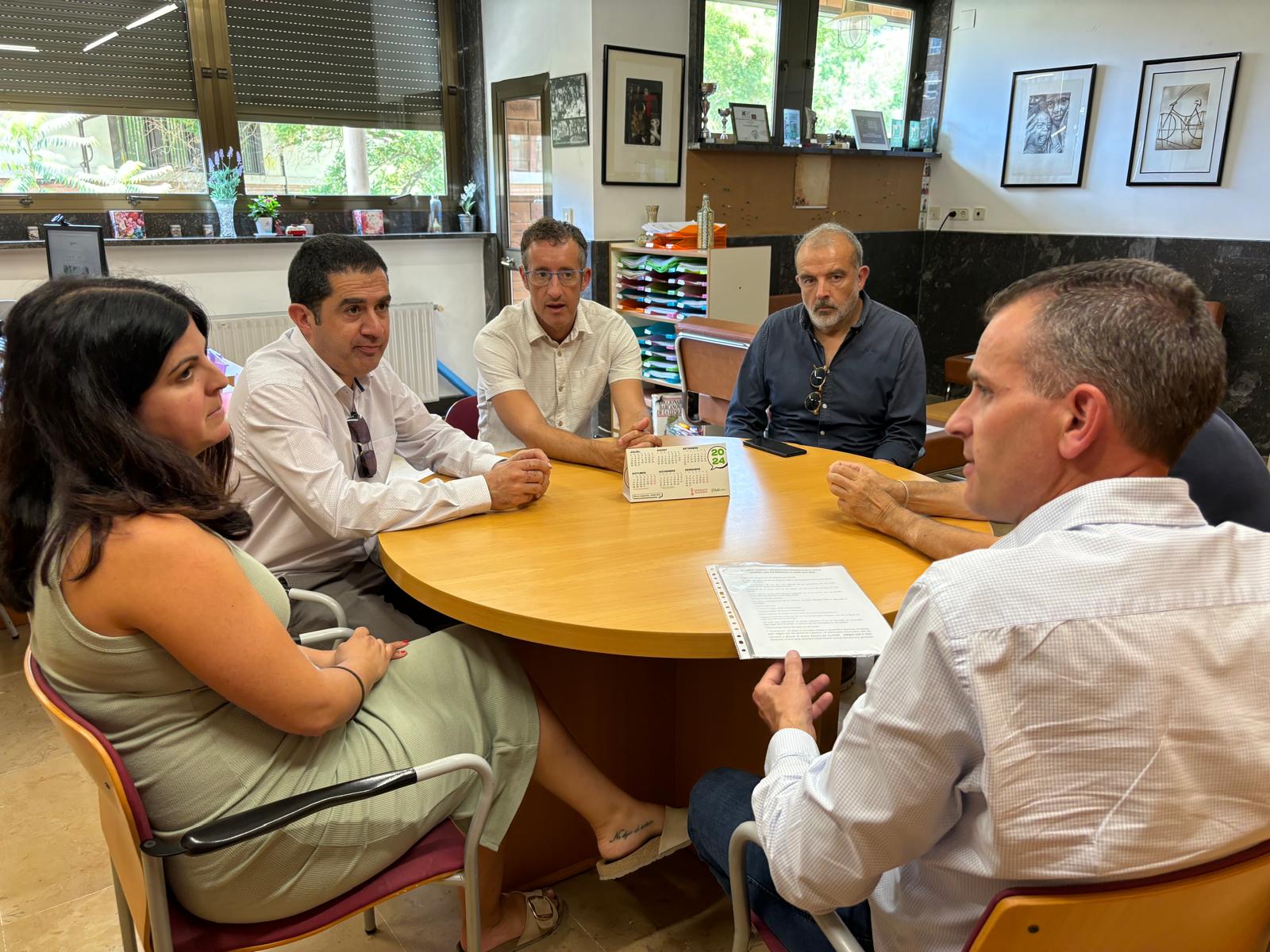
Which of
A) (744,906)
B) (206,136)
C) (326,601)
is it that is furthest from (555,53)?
(744,906)

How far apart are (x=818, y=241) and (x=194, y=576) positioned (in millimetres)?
2196

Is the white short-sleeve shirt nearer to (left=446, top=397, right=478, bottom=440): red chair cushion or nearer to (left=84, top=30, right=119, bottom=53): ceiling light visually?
(left=446, top=397, right=478, bottom=440): red chair cushion

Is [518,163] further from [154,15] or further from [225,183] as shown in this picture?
[154,15]

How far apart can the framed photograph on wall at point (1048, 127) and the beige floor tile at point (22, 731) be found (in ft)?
20.4

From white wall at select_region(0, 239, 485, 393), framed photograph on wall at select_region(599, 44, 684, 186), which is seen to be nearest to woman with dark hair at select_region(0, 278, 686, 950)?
white wall at select_region(0, 239, 485, 393)

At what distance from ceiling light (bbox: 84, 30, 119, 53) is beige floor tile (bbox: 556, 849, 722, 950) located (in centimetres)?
489

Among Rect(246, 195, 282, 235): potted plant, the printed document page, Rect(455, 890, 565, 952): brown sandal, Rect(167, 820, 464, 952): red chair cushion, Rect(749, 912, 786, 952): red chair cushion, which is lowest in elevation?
Rect(455, 890, 565, 952): brown sandal

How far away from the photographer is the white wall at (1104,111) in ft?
16.2

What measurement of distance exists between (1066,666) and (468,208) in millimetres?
5635

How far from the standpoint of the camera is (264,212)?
5.01 metres

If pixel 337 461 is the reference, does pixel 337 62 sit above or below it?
above

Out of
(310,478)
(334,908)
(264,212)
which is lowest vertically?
(334,908)

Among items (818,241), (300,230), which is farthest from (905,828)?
(300,230)

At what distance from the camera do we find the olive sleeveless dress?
1.11m
